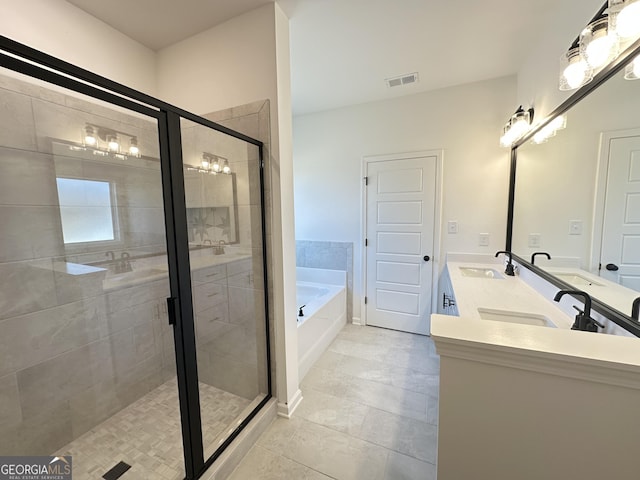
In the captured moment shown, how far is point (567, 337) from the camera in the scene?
772 mm

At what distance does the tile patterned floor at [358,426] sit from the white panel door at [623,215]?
137 cm

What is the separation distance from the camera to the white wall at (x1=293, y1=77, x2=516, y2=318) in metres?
2.55

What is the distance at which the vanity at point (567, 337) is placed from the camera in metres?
0.70

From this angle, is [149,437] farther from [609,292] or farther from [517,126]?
[517,126]

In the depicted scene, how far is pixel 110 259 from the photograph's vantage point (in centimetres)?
176

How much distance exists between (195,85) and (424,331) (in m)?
3.26

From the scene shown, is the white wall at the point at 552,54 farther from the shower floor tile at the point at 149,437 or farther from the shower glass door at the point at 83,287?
the shower floor tile at the point at 149,437

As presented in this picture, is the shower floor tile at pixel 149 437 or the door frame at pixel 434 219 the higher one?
the door frame at pixel 434 219

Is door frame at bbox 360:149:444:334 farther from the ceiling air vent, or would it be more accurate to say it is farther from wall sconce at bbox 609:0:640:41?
wall sconce at bbox 609:0:640:41

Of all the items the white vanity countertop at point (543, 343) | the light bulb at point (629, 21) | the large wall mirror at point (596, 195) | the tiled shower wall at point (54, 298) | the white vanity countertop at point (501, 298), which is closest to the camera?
the white vanity countertop at point (543, 343)

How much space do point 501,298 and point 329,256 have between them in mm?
1974

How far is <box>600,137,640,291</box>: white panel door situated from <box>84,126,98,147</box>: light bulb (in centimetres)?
285

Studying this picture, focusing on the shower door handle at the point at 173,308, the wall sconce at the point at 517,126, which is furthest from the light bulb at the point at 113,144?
the wall sconce at the point at 517,126

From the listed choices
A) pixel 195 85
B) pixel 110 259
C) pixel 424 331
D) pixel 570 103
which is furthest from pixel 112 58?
pixel 424 331
